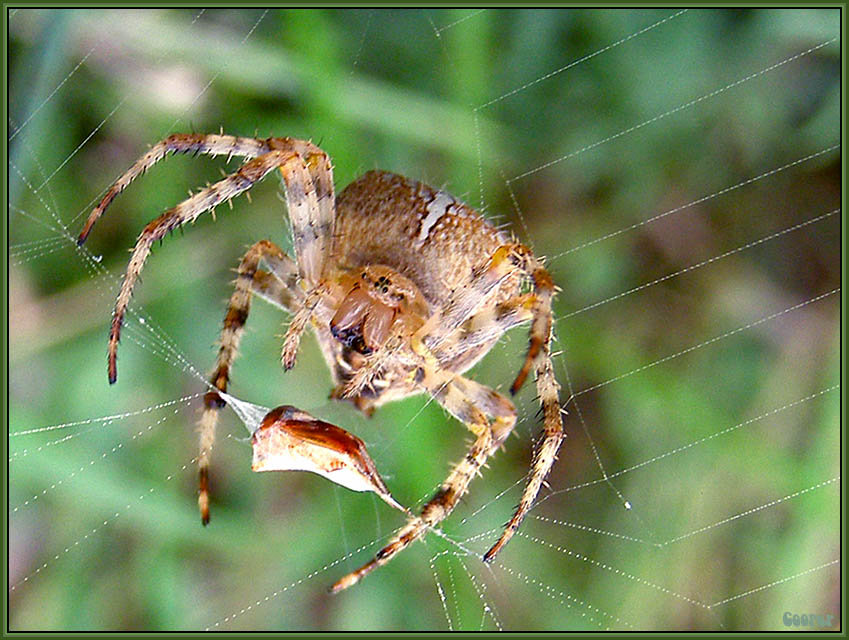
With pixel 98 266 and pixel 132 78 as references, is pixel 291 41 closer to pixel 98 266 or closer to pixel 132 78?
pixel 132 78

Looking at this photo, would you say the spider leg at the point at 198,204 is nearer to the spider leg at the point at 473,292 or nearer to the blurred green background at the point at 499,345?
the spider leg at the point at 473,292

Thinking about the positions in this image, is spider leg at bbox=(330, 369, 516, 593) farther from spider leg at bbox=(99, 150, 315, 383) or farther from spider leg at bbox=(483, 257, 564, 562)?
spider leg at bbox=(99, 150, 315, 383)

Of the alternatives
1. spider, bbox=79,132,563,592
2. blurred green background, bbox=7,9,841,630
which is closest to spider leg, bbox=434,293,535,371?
spider, bbox=79,132,563,592

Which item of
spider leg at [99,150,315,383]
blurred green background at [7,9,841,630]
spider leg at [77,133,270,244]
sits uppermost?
spider leg at [77,133,270,244]

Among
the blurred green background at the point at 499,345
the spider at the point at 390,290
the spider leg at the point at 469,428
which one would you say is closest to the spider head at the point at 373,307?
the spider at the point at 390,290

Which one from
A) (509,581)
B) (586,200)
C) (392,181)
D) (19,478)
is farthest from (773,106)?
(19,478)

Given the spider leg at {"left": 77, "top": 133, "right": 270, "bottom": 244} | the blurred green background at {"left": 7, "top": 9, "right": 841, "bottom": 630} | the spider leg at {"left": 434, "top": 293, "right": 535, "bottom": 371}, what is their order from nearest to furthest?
1. the spider leg at {"left": 77, "top": 133, "right": 270, "bottom": 244}
2. the spider leg at {"left": 434, "top": 293, "right": 535, "bottom": 371}
3. the blurred green background at {"left": 7, "top": 9, "right": 841, "bottom": 630}
